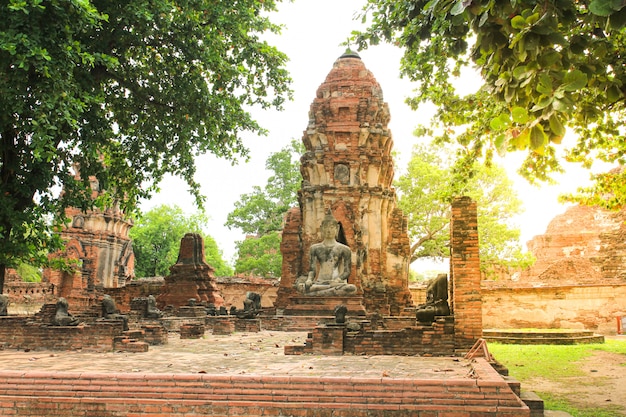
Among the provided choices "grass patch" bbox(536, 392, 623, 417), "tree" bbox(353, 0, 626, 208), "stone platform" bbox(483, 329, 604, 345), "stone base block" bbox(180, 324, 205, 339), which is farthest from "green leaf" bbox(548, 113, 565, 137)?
"stone platform" bbox(483, 329, 604, 345)

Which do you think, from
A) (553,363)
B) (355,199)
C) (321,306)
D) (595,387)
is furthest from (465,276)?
(355,199)

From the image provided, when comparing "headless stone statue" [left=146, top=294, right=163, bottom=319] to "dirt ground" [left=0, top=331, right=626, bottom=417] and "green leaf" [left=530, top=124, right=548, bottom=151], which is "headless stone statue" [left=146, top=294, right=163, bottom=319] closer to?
→ "dirt ground" [left=0, top=331, right=626, bottom=417]

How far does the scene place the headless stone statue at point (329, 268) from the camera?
1642 centimetres

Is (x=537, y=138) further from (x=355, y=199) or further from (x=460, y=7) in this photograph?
(x=355, y=199)

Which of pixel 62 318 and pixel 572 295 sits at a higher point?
pixel 572 295

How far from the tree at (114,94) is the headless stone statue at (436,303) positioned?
6302 millimetres

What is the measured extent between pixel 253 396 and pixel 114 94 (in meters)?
10.2

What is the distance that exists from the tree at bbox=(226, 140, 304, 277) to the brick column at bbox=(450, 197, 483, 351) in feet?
81.0

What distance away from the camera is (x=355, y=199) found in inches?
830

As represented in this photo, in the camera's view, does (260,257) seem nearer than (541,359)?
No

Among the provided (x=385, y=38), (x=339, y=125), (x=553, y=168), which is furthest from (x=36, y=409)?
(x=339, y=125)

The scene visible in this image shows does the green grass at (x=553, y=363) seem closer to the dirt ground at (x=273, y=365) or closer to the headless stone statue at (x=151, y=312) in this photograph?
the dirt ground at (x=273, y=365)

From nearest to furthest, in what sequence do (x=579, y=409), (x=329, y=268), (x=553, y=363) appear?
(x=579, y=409) → (x=553, y=363) → (x=329, y=268)

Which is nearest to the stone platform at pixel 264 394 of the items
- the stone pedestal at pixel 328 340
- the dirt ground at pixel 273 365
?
the dirt ground at pixel 273 365
